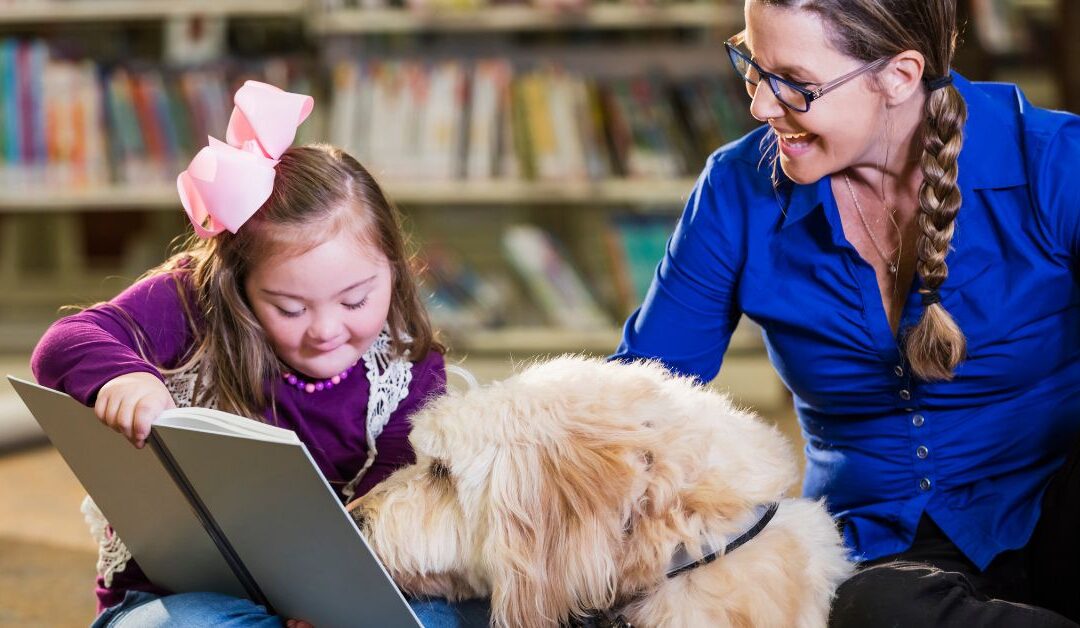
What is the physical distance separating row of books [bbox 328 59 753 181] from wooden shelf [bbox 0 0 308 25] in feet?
0.92

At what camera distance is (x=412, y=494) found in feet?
4.11

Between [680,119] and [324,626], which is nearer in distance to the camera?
[324,626]

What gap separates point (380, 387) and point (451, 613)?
39 cm

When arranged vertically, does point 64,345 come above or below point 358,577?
above

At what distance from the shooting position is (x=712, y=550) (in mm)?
1166

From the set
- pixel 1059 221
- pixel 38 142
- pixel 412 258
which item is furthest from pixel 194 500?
pixel 38 142

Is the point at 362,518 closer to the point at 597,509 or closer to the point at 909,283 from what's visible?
the point at 597,509

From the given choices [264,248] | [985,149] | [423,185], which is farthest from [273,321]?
[423,185]

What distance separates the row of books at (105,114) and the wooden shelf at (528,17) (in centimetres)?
26

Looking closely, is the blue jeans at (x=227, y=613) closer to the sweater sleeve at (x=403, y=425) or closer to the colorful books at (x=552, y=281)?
the sweater sleeve at (x=403, y=425)

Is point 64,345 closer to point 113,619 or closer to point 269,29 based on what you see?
point 113,619

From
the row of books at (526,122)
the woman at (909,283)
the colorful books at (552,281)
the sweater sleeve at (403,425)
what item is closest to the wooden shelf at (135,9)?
the row of books at (526,122)

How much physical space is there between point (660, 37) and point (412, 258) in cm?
221

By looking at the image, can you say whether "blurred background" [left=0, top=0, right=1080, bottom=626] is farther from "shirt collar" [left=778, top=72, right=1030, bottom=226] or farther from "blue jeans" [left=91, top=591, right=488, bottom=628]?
"blue jeans" [left=91, top=591, right=488, bottom=628]
